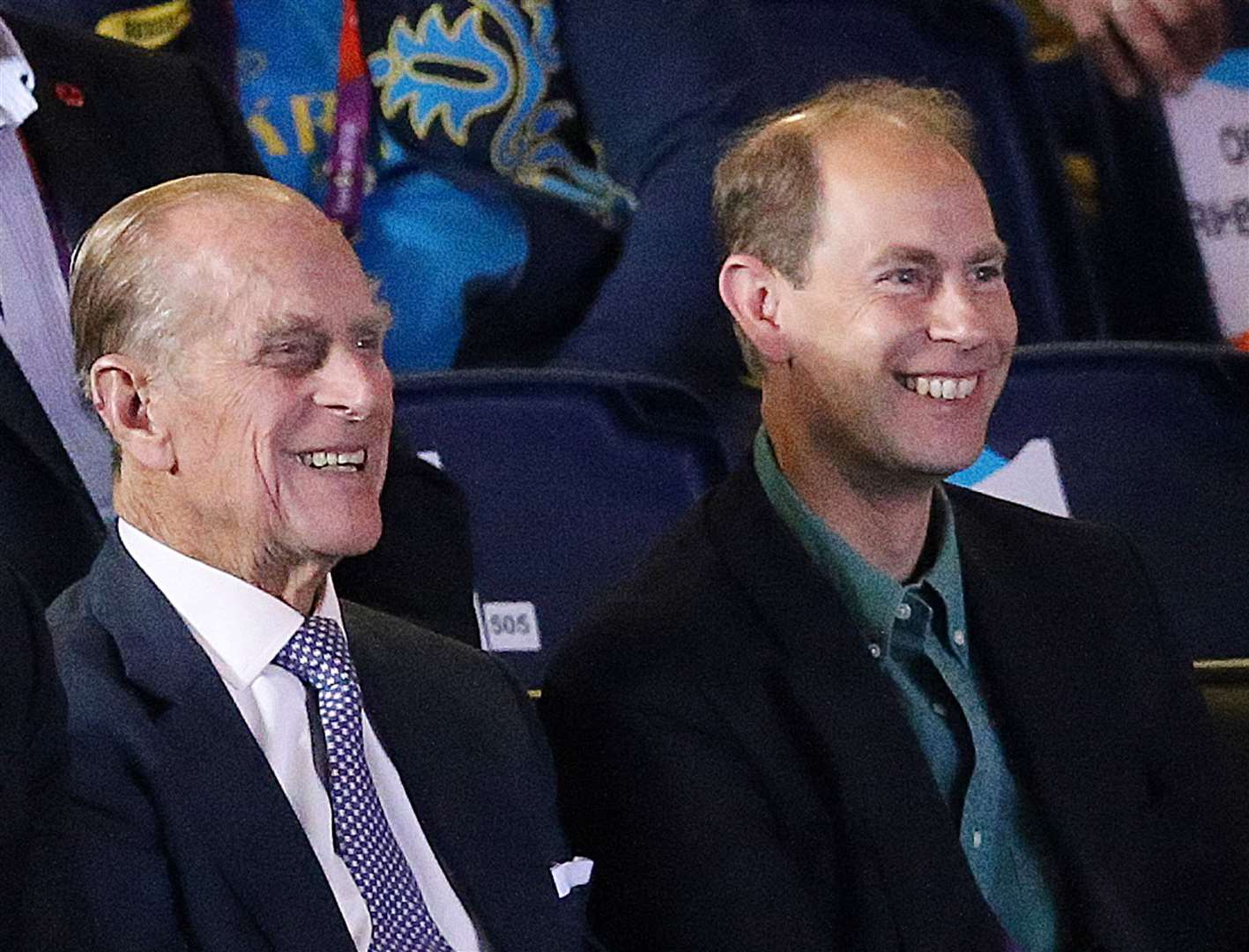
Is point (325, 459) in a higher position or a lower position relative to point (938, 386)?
higher

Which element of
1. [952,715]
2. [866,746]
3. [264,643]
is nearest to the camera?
[264,643]

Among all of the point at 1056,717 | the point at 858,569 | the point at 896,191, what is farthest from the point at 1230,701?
the point at 896,191

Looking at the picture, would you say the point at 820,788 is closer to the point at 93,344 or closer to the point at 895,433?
the point at 895,433

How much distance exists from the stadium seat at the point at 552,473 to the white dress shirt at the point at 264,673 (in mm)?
919

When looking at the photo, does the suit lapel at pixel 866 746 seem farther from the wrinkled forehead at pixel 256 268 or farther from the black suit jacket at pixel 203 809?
the wrinkled forehead at pixel 256 268

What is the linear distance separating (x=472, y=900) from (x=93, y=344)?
0.46 metres

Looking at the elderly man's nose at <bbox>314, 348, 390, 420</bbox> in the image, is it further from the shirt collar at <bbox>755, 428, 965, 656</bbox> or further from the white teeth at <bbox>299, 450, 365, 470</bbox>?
the shirt collar at <bbox>755, 428, 965, 656</bbox>

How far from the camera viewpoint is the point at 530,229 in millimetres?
2619

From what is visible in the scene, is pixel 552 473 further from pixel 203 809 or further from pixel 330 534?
pixel 203 809

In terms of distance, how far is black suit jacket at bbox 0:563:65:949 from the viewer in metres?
1.15

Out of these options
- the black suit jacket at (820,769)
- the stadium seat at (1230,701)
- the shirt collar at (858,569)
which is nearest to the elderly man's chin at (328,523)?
the black suit jacket at (820,769)

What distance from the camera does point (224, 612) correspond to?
5.40ft

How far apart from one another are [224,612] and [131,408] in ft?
0.52

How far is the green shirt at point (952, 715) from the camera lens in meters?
1.93
